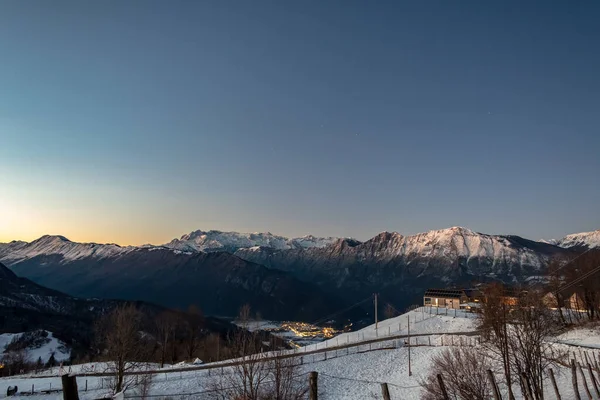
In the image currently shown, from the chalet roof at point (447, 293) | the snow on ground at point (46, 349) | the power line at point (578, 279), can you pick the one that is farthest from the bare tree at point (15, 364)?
the power line at point (578, 279)

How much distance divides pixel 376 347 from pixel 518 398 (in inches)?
1557

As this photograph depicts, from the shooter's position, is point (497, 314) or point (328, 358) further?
point (328, 358)

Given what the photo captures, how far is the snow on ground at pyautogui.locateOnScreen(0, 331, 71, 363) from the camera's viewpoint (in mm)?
168625

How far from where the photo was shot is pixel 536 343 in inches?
1222

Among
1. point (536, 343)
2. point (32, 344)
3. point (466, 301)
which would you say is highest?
point (466, 301)

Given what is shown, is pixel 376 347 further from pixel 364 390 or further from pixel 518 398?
pixel 518 398

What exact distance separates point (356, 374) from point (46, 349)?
176079 mm

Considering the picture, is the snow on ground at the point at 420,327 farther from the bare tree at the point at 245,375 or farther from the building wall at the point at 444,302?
the bare tree at the point at 245,375

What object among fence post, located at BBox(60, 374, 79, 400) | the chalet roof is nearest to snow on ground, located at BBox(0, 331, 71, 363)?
the chalet roof

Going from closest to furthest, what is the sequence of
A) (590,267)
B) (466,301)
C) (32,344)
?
(590,267)
(466,301)
(32,344)

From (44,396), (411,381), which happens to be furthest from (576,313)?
(44,396)

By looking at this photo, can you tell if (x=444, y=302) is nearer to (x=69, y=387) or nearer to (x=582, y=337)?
(x=582, y=337)

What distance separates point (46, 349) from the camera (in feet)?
587

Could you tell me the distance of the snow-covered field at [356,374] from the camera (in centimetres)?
5562
